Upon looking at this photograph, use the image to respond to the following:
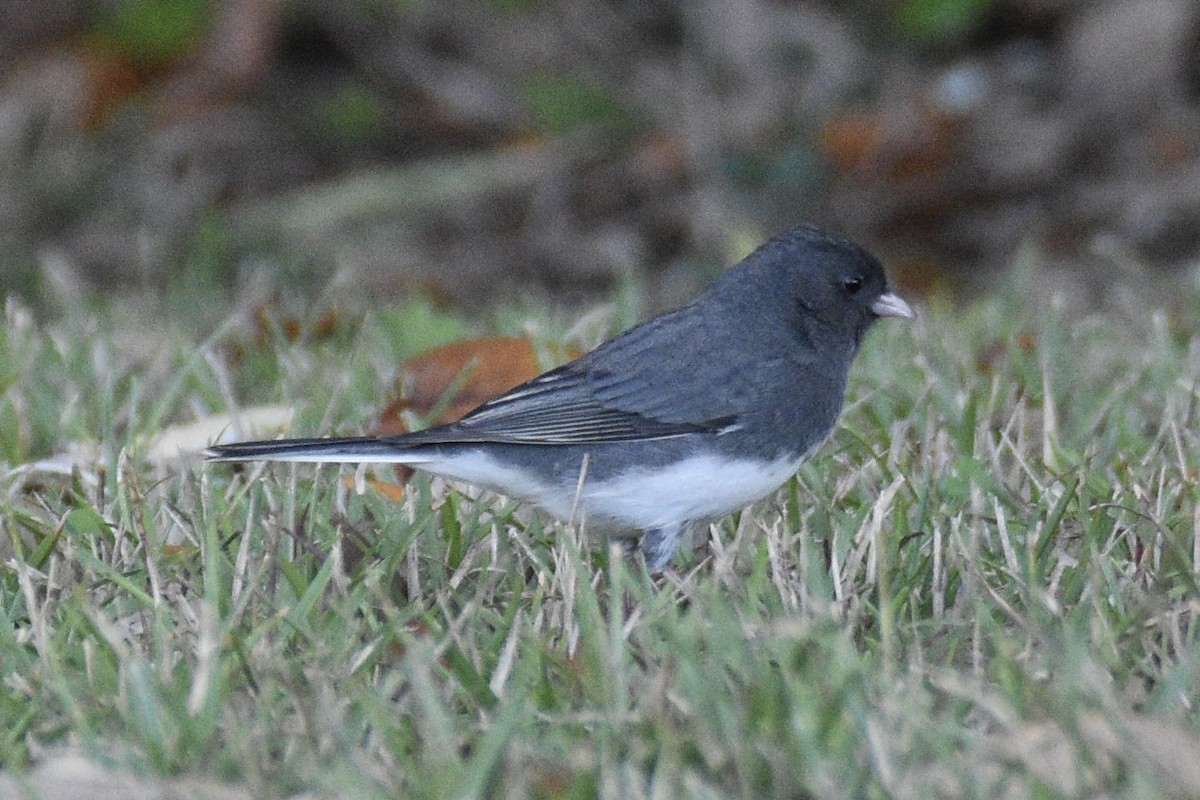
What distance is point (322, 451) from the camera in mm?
2738

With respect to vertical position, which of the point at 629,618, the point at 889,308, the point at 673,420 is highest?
the point at 889,308

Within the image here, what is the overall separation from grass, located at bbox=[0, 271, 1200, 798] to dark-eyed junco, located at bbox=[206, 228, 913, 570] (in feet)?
0.28

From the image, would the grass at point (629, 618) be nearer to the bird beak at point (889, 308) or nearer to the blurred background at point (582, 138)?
the bird beak at point (889, 308)

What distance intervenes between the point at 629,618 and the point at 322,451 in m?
0.62

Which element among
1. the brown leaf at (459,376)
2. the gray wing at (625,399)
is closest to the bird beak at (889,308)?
the gray wing at (625,399)

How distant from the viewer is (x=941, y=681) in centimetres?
200

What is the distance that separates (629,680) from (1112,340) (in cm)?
244

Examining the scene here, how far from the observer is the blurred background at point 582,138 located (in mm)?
6004

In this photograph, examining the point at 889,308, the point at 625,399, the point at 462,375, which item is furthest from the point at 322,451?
the point at 889,308

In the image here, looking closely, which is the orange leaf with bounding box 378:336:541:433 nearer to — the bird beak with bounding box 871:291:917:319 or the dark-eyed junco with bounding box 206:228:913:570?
the dark-eyed junco with bounding box 206:228:913:570

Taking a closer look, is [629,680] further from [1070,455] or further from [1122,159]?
[1122,159]

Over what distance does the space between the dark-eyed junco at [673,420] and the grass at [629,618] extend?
0.09 meters

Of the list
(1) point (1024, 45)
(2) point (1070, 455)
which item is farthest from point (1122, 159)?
(2) point (1070, 455)

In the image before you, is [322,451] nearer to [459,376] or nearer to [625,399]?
[625,399]
